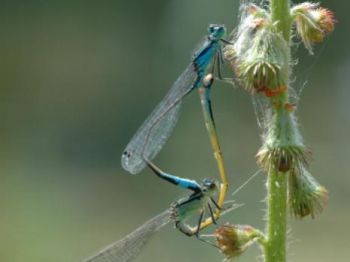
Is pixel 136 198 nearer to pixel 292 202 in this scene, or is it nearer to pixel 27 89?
pixel 27 89

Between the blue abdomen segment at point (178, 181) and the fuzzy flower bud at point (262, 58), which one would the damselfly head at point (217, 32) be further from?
the fuzzy flower bud at point (262, 58)

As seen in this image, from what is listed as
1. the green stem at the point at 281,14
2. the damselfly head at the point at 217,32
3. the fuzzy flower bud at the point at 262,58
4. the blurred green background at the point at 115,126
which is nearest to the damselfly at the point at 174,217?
the damselfly head at the point at 217,32

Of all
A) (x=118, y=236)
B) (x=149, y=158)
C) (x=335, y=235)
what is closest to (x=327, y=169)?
(x=335, y=235)

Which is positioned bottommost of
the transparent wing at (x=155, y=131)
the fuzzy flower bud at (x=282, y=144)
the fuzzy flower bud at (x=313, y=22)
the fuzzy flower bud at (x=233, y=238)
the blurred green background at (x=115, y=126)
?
the blurred green background at (x=115, y=126)

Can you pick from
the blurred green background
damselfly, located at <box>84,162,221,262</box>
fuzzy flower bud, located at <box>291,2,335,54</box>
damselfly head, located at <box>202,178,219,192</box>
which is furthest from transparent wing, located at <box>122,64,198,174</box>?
the blurred green background

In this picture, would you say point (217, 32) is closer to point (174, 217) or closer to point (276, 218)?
point (174, 217)

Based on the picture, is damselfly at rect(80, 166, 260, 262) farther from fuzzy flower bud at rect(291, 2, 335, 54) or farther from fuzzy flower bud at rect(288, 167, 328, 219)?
fuzzy flower bud at rect(291, 2, 335, 54)
